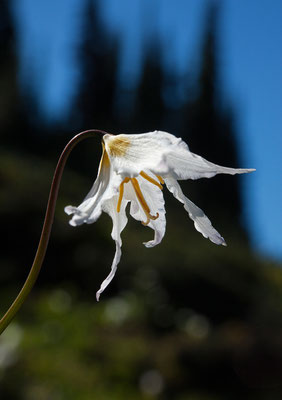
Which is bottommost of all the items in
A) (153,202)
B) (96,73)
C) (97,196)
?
(96,73)

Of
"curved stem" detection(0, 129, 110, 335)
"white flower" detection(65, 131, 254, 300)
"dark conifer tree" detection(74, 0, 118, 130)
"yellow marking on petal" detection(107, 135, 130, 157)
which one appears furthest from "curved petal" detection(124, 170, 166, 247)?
"dark conifer tree" detection(74, 0, 118, 130)

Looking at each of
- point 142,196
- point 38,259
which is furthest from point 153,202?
point 38,259

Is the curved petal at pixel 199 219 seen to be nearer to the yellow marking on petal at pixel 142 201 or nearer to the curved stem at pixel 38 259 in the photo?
the yellow marking on petal at pixel 142 201

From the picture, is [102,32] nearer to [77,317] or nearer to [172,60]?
[172,60]

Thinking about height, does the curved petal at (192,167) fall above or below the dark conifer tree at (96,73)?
above

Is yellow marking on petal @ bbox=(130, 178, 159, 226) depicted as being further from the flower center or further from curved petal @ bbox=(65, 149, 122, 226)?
curved petal @ bbox=(65, 149, 122, 226)

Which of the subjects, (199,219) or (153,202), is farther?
(153,202)

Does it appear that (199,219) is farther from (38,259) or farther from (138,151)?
(38,259)

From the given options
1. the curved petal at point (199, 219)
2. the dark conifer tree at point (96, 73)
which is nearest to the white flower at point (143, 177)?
A: the curved petal at point (199, 219)

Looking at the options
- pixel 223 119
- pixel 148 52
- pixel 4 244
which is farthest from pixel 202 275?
pixel 148 52
